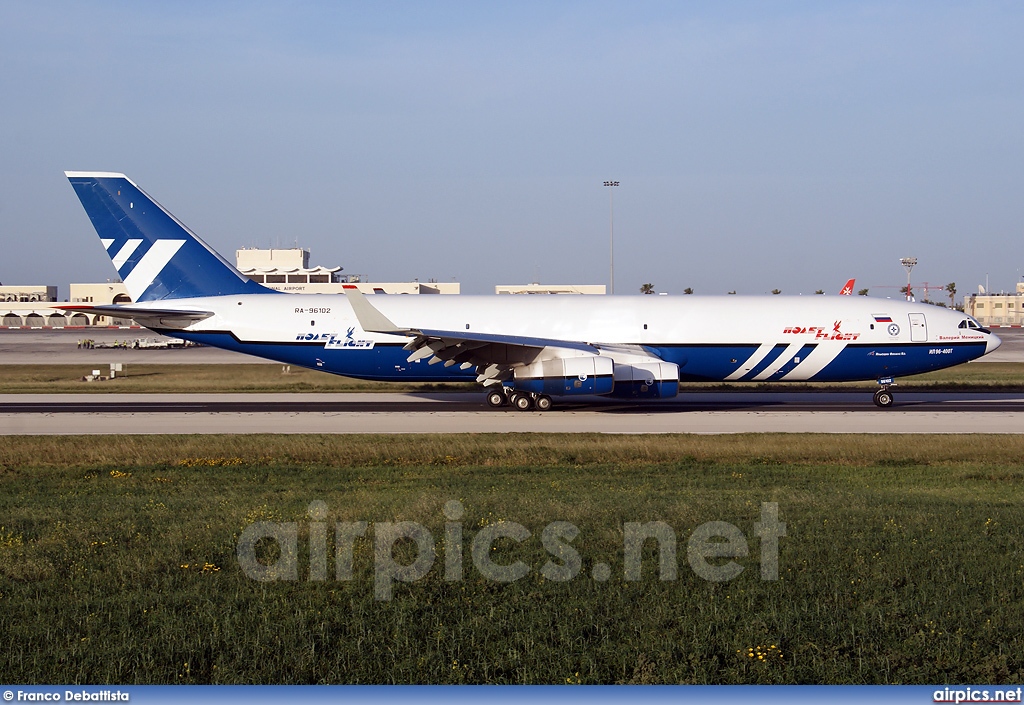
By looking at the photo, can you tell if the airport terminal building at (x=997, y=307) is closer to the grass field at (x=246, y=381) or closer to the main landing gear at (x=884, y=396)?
the grass field at (x=246, y=381)

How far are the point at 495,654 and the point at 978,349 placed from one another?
28650 millimetres

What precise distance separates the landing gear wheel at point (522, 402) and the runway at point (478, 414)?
713 millimetres

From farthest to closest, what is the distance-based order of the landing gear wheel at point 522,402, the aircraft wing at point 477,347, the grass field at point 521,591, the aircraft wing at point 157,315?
the landing gear wheel at point 522,402
the aircraft wing at point 157,315
the aircraft wing at point 477,347
the grass field at point 521,591

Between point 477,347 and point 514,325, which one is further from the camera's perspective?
point 514,325

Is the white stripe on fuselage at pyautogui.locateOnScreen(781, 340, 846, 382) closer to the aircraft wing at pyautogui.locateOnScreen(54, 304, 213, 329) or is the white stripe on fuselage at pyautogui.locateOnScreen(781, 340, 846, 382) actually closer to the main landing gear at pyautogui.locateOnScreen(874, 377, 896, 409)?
the main landing gear at pyautogui.locateOnScreen(874, 377, 896, 409)

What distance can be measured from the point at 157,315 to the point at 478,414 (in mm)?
11038

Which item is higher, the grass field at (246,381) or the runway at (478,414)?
the grass field at (246,381)

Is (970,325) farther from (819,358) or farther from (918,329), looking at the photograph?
(819,358)

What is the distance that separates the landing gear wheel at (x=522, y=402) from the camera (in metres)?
30.2

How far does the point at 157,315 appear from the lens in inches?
1191

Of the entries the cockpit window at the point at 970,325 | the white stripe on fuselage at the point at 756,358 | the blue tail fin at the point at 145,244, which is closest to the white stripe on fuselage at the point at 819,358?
the white stripe on fuselage at the point at 756,358

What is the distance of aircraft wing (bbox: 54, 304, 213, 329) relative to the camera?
1154 inches

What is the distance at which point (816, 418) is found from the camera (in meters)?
27.3

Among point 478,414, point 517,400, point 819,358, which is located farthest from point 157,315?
point 819,358
